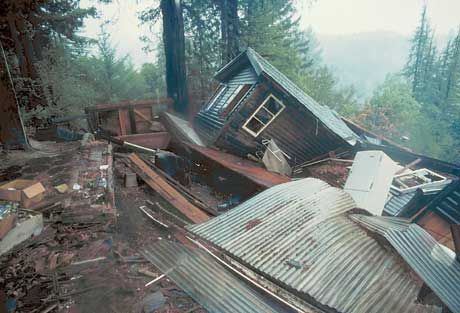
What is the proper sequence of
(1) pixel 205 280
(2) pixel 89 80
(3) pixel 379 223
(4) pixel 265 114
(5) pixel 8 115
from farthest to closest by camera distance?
(2) pixel 89 80
(4) pixel 265 114
(5) pixel 8 115
(3) pixel 379 223
(1) pixel 205 280

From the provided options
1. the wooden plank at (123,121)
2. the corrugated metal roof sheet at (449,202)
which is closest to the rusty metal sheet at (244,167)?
the wooden plank at (123,121)

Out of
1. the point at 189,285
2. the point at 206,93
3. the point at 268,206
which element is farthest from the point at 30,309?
the point at 206,93

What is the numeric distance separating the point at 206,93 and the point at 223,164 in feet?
37.8

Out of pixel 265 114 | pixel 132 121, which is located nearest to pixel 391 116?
pixel 265 114

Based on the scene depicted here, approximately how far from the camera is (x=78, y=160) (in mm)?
6676

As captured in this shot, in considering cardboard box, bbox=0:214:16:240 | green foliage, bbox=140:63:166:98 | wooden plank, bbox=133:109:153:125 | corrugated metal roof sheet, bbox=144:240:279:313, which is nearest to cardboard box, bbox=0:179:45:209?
cardboard box, bbox=0:214:16:240

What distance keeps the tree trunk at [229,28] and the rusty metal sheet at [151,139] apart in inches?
348

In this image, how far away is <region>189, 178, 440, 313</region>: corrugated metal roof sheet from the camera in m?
3.33

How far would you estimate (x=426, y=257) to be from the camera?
12.3ft

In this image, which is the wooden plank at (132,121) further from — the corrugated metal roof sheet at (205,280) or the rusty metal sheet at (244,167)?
the corrugated metal roof sheet at (205,280)

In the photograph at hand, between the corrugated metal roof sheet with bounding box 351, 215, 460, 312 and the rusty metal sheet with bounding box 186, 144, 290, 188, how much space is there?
3.72 metres

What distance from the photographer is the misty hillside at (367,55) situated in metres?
120

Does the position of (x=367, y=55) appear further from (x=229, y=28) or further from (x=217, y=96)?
(x=217, y=96)

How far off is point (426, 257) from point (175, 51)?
48.4 ft
